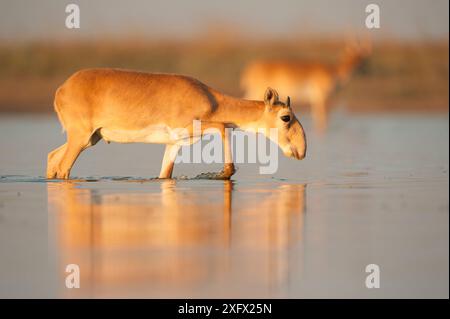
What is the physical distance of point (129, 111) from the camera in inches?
599

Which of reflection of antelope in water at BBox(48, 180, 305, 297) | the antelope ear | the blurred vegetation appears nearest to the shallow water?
reflection of antelope in water at BBox(48, 180, 305, 297)

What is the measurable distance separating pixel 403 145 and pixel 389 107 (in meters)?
12.6

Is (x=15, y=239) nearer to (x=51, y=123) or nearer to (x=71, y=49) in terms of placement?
(x=51, y=123)

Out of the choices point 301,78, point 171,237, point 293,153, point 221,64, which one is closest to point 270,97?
point 293,153

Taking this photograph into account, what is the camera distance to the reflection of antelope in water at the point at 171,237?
351 inches

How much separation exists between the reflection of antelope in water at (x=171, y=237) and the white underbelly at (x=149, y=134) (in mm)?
1337

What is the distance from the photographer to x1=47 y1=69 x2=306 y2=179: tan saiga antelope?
49.6ft

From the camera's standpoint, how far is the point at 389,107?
113ft

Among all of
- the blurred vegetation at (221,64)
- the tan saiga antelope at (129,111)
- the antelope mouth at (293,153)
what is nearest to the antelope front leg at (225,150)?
the tan saiga antelope at (129,111)

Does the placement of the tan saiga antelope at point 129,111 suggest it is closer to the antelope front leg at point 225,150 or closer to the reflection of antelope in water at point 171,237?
the antelope front leg at point 225,150

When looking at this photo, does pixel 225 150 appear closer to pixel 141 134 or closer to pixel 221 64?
pixel 141 134

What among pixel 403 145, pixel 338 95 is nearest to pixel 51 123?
pixel 403 145

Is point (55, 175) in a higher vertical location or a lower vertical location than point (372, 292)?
higher

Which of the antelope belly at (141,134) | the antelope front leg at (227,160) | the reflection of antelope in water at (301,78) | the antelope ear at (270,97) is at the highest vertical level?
the reflection of antelope in water at (301,78)
